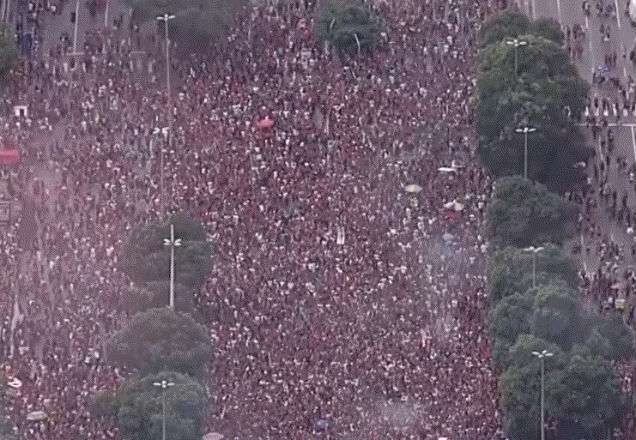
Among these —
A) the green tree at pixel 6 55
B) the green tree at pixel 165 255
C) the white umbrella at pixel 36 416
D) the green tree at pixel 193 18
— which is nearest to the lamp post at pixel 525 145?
the green tree at pixel 165 255

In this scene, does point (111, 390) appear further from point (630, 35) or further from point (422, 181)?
point (630, 35)

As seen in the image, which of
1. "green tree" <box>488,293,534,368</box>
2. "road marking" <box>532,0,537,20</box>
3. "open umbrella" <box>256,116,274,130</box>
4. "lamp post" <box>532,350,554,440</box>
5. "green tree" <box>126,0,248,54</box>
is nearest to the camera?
"lamp post" <box>532,350,554,440</box>

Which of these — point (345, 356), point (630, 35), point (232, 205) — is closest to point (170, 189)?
point (232, 205)

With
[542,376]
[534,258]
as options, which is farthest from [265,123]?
[542,376]

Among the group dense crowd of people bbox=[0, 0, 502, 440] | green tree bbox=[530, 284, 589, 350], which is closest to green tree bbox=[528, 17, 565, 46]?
dense crowd of people bbox=[0, 0, 502, 440]

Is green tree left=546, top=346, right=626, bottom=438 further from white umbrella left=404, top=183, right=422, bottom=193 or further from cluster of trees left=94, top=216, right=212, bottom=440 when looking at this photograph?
white umbrella left=404, top=183, right=422, bottom=193

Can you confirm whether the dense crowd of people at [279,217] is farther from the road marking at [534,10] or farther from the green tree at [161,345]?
the road marking at [534,10]
